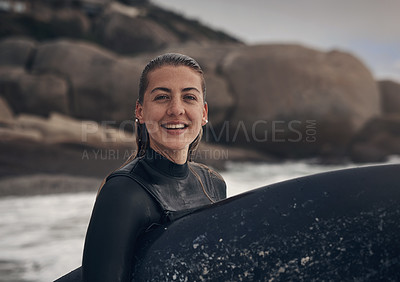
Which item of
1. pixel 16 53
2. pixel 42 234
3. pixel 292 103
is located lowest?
pixel 42 234

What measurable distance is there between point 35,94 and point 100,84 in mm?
1761

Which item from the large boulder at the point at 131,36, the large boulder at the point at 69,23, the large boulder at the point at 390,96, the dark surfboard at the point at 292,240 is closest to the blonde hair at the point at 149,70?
the dark surfboard at the point at 292,240

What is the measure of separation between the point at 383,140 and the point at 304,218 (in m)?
12.6

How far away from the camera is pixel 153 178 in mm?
1278

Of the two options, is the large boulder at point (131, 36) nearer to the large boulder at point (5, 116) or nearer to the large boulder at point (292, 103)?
the large boulder at point (292, 103)

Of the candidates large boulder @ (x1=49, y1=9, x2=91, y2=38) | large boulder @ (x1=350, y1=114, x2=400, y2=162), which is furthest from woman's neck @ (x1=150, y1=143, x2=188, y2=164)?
large boulder @ (x1=49, y1=9, x2=91, y2=38)

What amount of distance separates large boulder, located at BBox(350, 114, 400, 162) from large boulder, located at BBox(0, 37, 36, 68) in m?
10.1

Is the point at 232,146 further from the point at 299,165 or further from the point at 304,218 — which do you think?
the point at 304,218

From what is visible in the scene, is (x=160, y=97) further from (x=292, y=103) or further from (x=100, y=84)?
(x=292, y=103)

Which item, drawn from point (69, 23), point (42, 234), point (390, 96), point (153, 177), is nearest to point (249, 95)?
point (390, 96)

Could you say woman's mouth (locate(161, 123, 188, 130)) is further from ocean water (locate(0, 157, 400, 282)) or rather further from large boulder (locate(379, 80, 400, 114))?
large boulder (locate(379, 80, 400, 114))

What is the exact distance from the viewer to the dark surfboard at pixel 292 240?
119cm

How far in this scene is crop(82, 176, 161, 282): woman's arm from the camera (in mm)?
1115

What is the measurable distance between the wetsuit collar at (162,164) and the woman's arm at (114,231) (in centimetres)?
14
